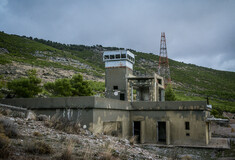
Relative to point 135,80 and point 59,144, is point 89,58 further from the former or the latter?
point 59,144

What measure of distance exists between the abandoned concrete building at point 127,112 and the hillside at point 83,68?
71.9 ft

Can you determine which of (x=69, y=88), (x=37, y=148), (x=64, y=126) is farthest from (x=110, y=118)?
(x=69, y=88)

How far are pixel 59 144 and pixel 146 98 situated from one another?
2519 centimetres

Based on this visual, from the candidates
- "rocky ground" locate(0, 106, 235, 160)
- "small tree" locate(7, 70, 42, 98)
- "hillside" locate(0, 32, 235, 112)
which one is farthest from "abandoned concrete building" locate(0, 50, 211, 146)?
"hillside" locate(0, 32, 235, 112)

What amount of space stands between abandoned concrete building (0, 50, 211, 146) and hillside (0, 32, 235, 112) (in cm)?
2192

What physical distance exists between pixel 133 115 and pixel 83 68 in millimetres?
59032

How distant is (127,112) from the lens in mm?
22469

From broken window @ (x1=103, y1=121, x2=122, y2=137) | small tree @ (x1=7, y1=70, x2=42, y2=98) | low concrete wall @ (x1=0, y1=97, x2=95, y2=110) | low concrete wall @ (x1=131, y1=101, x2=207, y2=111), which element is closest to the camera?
low concrete wall @ (x1=0, y1=97, x2=95, y2=110)

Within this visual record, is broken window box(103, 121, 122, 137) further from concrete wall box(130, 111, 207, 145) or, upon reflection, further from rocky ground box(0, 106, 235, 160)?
rocky ground box(0, 106, 235, 160)

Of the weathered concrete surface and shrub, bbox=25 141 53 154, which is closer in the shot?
shrub, bbox=25 141 53 154

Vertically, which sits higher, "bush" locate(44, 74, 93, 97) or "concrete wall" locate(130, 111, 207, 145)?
"bush" locate(44, 74, 93, 97)

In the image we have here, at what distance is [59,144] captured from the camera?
9789 mm

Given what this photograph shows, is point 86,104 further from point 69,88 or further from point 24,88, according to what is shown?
point 69,88

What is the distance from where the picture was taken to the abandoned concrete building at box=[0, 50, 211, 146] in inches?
653
